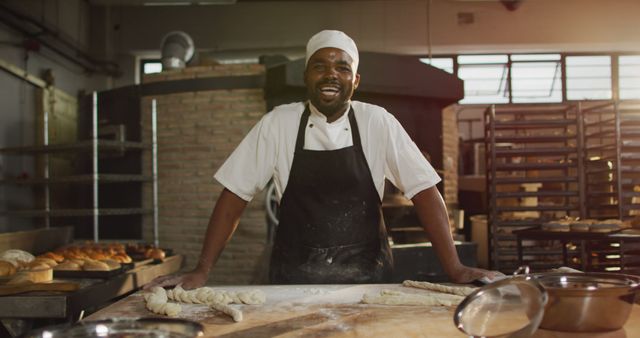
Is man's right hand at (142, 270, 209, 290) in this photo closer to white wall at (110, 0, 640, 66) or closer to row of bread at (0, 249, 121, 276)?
row of bread at (0, 249, 121, 276)

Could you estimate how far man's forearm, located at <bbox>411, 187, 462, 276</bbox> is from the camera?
189 centimetres

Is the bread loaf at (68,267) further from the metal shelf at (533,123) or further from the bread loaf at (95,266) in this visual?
the metal shelf at (533,123)

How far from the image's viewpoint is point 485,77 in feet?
32.8

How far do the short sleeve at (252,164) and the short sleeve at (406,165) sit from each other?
1.43 feet

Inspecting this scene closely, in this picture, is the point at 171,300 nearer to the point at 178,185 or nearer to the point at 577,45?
the point at 178,185

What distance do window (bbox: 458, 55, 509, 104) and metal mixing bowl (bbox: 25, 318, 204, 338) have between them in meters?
9.31

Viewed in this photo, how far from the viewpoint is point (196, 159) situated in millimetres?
6129

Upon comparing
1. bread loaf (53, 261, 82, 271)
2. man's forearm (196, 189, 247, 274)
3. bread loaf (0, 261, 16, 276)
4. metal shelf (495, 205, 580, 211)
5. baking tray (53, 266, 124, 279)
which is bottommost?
baking tray (53, 266, 124, 279)

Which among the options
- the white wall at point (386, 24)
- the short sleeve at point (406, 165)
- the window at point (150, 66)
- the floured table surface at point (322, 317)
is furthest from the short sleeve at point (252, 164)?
the window at point (150, 66)

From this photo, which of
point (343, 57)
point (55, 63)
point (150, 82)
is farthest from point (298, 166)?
point (55, 63)

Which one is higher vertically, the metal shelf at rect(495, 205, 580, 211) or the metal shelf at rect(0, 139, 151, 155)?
the metal shelf at rect(0, 139, 151, 155)

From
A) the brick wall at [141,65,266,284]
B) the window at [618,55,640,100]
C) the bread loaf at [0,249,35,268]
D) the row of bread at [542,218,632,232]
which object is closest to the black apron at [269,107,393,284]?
the bread loaf at [0,249,35,268]

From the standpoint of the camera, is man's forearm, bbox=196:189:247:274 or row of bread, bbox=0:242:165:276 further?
row of bread, bbox=0:242:165:276

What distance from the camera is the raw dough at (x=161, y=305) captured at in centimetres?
139
